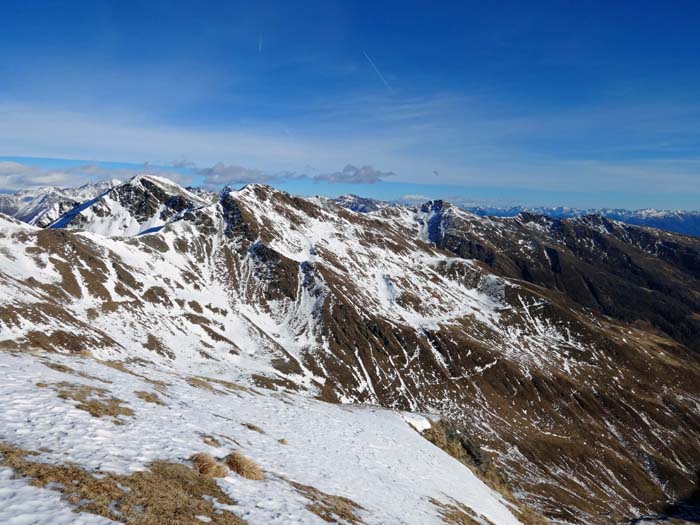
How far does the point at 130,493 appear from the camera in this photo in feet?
39.8

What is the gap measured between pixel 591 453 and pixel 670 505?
28565 mm

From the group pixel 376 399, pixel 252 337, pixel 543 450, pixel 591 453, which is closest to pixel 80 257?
pixel 252 337

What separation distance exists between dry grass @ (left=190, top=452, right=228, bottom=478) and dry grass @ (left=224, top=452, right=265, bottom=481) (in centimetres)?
73

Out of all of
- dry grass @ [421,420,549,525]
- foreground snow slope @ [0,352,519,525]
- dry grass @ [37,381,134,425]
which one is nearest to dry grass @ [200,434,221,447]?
foreground snow slope @ [0,352,519,525]

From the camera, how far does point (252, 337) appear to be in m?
184

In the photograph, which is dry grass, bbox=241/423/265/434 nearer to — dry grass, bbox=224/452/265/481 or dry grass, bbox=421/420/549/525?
dry grass, bbox=224/452/265/481

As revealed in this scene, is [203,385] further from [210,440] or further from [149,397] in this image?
[210,440]

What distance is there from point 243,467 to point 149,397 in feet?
34.6

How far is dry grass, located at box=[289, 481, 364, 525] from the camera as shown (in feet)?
51.2

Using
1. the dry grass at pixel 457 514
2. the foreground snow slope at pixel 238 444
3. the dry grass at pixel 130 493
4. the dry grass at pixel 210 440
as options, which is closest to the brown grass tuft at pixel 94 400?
the foreground snow slope at pixel 238 444

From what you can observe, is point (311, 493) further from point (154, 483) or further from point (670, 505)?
point (670, 505)

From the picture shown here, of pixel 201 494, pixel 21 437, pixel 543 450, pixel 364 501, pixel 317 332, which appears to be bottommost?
pixel 543 450

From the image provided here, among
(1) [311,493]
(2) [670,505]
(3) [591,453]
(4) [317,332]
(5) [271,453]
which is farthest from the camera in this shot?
(4) [317,332]

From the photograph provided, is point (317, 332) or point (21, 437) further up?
point (21, 437)
